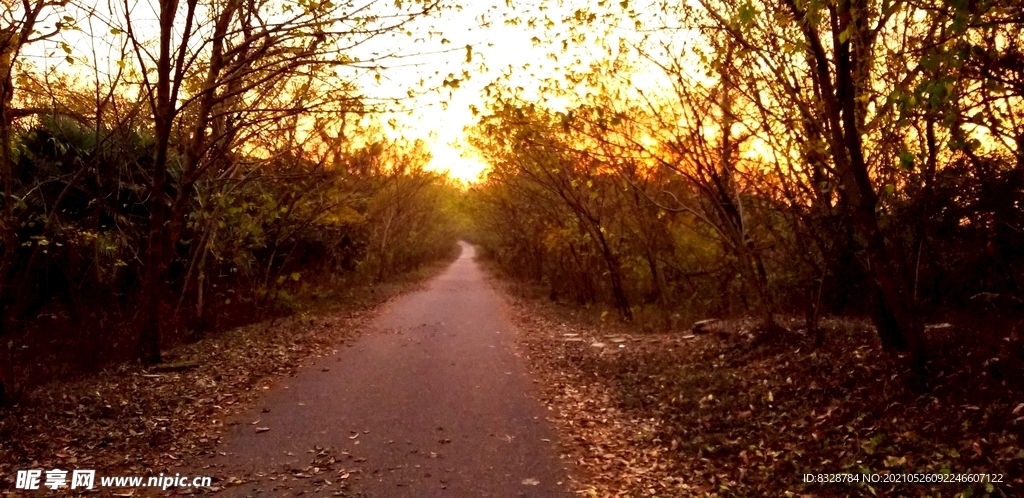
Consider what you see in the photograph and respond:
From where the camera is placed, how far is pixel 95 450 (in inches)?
237

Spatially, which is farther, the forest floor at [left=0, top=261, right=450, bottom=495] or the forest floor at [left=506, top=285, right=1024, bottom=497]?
the forest floor at [left=0, top=261, right=450, bottom=495]

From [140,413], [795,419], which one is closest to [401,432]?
[140,413]

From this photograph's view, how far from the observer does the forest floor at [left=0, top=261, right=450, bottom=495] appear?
584 cm

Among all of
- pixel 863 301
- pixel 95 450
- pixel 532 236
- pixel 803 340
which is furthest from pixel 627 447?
pixel 532 236

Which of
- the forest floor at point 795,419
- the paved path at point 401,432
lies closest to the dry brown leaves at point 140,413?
the paved path at point 401,432

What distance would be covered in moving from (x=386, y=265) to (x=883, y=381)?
2727 cm

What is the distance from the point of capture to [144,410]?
7141mm

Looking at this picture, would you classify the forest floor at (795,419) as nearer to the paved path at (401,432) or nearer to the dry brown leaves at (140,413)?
the paved path at (401,432)

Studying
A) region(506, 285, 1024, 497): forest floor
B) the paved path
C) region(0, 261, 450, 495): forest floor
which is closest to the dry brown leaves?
region(0, 261, 450, 495): forest floor

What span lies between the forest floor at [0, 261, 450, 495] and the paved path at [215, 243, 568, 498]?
45 cm

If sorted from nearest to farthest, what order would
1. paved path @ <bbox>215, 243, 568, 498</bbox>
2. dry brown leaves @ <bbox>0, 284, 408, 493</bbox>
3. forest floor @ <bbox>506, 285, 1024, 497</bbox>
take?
1. forest floor @ <bbox>506, 285, 1024, 497</bbox>
2. paved path @ <bbox>215, 243, 568, 498</bbox>
3. dry brown leaves @ <bbox>0, 284, 408, 493</bbox>

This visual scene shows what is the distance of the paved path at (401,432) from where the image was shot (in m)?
5.51

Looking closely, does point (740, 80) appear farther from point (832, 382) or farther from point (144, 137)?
point (144, 137)

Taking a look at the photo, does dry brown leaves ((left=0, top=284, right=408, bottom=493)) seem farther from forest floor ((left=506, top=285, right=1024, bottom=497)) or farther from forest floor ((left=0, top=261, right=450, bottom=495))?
forest floor ((left=506, top=285, right=1024, bottom=497))
